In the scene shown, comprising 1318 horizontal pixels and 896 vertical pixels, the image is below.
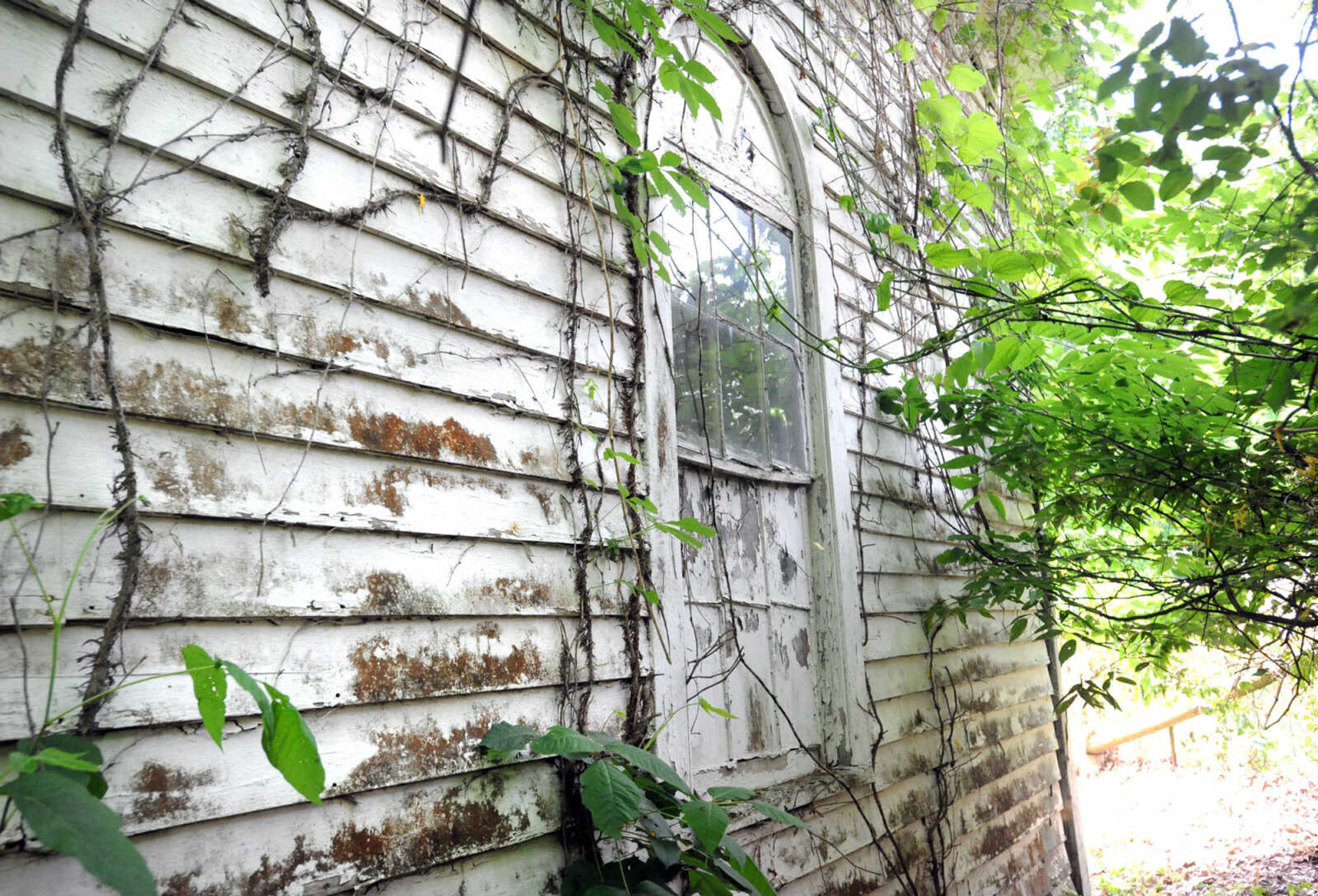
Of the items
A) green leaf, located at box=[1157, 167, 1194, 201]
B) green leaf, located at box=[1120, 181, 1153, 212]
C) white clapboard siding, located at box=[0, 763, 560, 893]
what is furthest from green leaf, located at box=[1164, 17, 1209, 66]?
white clapboard siding, located at box=[0, 763, 560, 893]

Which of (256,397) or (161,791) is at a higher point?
(256,397)

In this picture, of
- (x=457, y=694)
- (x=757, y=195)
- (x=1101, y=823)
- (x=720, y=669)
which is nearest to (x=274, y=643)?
(x=457, y=694)

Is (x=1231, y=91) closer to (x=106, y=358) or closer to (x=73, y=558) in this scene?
(x=106, y=358)

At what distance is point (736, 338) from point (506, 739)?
175cm

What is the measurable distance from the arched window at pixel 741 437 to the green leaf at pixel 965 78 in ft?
2.44

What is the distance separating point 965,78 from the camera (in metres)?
3.54

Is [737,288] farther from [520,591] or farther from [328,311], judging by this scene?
[328,311]

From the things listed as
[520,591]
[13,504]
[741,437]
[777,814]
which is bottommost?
[777,814]

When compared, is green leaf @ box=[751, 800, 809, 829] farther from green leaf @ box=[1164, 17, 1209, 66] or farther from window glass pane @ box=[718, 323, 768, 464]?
green leaf @ box=[1164, 17, 1209, 66]

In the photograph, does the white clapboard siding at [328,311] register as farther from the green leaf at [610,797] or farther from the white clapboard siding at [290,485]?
the green leaf at [610,797]

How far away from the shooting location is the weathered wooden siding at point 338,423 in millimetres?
1394

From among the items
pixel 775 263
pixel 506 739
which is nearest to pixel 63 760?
pixel 506 739

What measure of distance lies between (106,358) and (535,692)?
44.6 inches

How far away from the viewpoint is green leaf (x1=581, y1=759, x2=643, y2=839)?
169 cm
